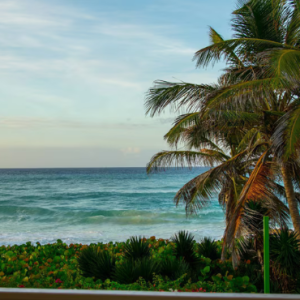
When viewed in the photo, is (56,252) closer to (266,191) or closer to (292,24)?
(266,191)

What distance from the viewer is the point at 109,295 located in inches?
58.4

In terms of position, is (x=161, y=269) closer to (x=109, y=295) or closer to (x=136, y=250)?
(x=136, y=250)

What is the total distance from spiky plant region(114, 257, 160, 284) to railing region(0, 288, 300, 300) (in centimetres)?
297

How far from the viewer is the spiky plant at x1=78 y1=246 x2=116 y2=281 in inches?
190

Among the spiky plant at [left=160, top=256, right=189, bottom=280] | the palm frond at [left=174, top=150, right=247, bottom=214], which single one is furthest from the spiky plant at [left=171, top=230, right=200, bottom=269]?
the palm frond at [left=174, top=150, right=247, bottom=214]

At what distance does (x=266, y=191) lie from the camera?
19.3ft

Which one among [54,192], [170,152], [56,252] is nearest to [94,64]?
[170,152]

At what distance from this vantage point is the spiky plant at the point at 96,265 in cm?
482

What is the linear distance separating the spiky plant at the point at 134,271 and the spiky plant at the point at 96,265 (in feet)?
1.14

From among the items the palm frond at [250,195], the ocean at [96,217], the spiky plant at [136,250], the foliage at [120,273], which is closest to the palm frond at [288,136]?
the palm frond at [250,195]

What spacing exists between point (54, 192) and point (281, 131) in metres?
30.1

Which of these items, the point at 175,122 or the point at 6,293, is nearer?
the point at 6,293

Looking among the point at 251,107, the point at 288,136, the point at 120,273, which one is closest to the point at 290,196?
the point at 251,107

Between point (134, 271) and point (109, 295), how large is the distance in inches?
118
